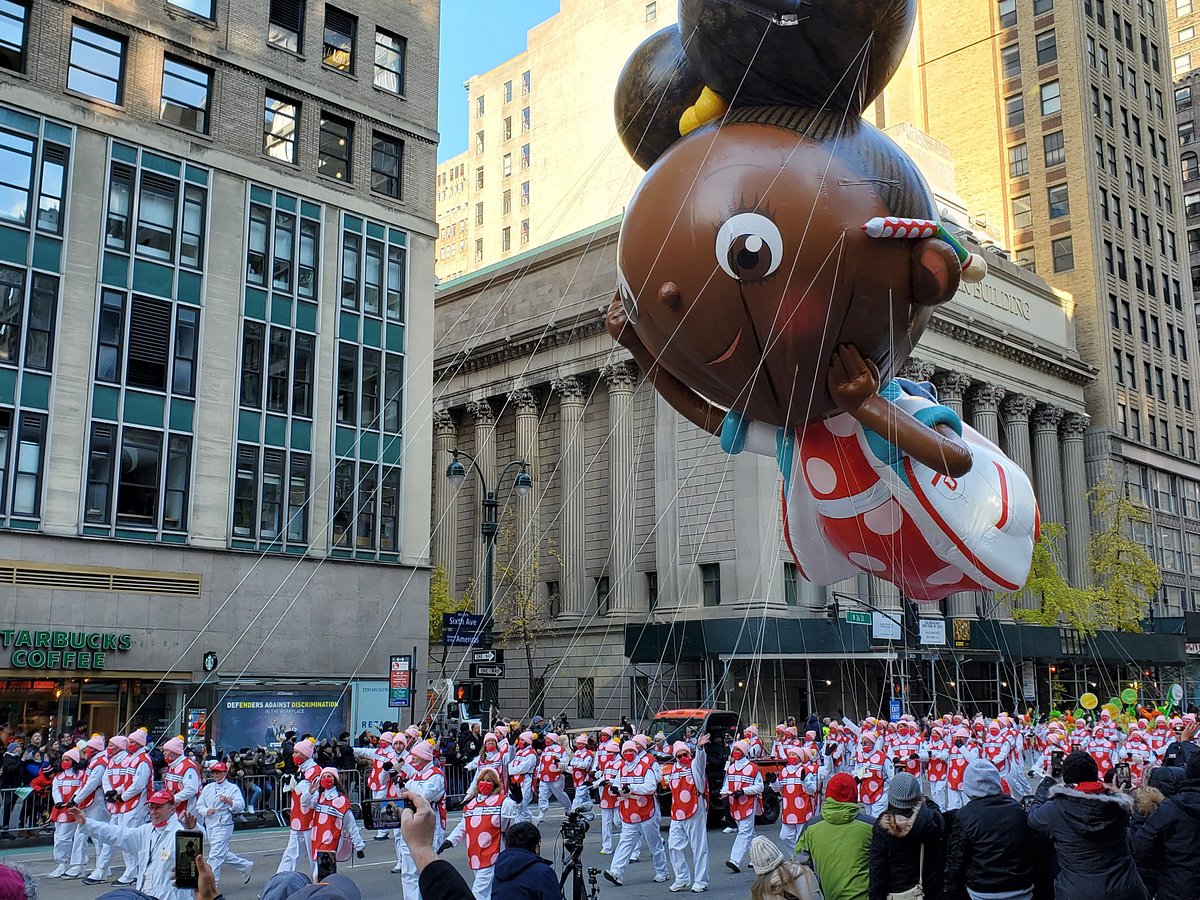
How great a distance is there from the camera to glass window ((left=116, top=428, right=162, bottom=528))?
90.6 ft

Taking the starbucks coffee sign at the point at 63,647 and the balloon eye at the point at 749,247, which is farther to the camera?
the starbucks coffee sign at the point at 63,647

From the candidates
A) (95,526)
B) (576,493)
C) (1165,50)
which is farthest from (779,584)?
(1165,50)

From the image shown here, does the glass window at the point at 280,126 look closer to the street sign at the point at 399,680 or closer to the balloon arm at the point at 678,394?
the street sign at the point at 399,680

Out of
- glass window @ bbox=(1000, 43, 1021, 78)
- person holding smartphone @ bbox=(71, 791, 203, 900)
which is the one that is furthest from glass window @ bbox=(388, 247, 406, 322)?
glass window @ bbox=(1000, 43, 1021, 78)

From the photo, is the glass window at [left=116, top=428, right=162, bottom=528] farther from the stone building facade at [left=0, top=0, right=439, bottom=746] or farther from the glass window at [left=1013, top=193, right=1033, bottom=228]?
the glass window at [left=1013, top=193, right=1033, bottom=228]

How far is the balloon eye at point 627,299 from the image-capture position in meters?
8.33

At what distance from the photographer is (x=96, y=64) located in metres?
28.5

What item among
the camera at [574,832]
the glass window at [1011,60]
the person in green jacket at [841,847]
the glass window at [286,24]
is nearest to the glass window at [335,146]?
the glass window at [286,24]

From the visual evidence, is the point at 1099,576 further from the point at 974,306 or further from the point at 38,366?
the point at 38,366

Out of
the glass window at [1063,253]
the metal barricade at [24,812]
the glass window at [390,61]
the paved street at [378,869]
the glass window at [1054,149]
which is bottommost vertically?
the paved street at [378,869]

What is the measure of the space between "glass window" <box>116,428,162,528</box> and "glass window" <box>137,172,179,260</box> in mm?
4476

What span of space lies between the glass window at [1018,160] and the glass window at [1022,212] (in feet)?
4.36

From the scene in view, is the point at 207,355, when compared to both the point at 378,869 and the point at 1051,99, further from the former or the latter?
the point at 1051,99

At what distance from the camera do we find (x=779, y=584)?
41.2m
